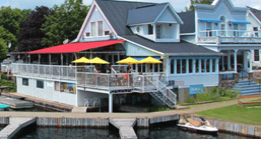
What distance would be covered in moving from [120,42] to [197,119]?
12.3 metres

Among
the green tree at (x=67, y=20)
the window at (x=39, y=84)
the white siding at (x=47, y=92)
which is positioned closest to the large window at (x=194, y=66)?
the white siding at (x=47, y=92)

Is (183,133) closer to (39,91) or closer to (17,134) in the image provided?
(17,134)

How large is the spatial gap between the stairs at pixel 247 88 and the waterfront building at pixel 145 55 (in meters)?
1.69

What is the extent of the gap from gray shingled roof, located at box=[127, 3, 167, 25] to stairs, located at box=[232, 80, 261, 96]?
10.1m

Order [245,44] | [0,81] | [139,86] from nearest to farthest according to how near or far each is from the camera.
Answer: [139,86] < [245,44] < [0,81]

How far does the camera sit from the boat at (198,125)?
25.7 m

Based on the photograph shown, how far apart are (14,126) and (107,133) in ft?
20.1

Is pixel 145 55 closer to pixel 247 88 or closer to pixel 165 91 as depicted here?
pixel 165 91

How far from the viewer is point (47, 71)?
1569 inches

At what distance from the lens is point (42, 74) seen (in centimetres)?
4066

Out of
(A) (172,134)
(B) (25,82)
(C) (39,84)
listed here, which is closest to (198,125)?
(A) (172,134)

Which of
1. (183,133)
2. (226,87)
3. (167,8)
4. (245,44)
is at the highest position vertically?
(167,8)

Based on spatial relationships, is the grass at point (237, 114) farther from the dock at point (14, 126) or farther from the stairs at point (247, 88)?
the dock at point (14, 126)

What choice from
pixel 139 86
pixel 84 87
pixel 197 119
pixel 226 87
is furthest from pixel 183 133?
pixel 226 87
